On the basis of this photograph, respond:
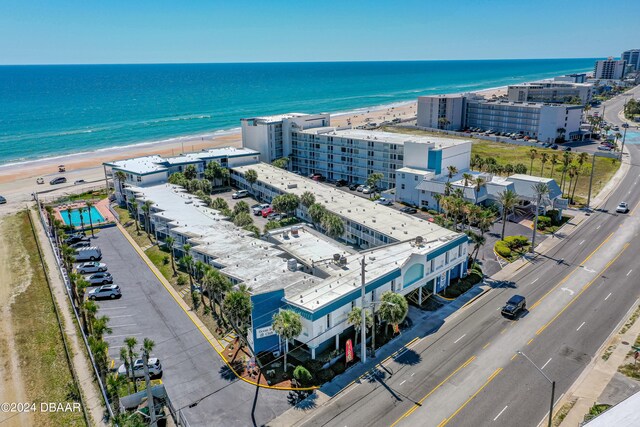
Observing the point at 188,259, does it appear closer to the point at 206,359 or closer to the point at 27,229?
the point at 206,359

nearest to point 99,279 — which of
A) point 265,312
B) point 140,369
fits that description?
point 140,369

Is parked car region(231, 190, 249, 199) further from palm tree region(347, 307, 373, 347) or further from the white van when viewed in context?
palm tree region(347, 307, 373, 347)

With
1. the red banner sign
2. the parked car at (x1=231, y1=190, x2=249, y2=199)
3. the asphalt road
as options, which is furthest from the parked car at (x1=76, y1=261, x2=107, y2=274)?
the asphalt road

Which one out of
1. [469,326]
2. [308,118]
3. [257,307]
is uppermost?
[308,118]

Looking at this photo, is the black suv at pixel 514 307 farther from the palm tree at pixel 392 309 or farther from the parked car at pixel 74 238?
the parked car at pixel 74 238

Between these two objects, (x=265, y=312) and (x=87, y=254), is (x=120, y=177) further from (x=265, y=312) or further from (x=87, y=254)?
(x=265, y=312)

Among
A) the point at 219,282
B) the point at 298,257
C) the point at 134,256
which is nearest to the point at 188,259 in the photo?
the point at 219,282
